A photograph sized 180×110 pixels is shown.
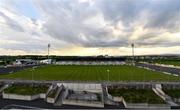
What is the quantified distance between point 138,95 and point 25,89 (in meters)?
22.8

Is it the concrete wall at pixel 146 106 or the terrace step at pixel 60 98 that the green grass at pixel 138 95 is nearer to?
the concrete wall at pixel 146 106

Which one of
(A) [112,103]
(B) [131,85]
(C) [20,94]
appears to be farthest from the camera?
(B) [131,85]

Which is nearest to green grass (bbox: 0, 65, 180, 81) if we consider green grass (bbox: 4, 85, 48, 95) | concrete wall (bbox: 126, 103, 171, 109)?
green grass (bbox: 4, 85, 48, 95)

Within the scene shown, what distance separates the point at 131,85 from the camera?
55.2 meters

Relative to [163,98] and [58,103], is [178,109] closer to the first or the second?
[163,98]

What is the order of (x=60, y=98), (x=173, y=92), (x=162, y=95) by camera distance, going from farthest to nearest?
(x=173, y=92), (x=162, y=95), (x=60, y=98)

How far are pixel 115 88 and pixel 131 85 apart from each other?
11.4ft

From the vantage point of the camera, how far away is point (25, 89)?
55.3 m

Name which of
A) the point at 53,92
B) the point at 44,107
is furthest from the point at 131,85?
the point at 44,107

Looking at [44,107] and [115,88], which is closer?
[44,107]

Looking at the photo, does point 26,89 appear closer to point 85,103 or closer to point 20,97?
point 20,97

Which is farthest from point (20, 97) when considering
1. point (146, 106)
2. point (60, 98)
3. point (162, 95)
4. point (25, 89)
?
point (162, 95)

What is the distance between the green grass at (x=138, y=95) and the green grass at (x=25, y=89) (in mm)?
14065

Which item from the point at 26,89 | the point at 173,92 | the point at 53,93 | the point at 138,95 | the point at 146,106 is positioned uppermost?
the point at 26,89
